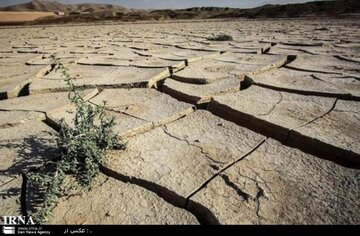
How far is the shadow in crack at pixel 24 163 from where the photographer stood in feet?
3.63

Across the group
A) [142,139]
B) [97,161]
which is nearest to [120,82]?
[142,139]

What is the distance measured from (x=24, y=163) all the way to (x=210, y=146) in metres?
0.81

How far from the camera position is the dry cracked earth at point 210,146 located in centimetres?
103

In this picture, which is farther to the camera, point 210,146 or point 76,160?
point 210,146

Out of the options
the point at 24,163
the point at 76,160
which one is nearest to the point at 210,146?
the point at 76,160

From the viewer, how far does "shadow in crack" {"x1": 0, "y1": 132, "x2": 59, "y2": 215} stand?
Result: 1106 mm

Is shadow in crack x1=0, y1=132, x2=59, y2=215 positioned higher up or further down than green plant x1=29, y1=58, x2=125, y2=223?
further down

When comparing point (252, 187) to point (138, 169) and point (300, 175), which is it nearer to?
point (300, 175)

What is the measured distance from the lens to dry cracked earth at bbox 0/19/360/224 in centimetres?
103

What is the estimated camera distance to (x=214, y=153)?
4.43ft

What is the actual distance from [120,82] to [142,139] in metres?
1.05

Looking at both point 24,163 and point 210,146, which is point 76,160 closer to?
point 24,163

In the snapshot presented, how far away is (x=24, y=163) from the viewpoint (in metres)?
1.32

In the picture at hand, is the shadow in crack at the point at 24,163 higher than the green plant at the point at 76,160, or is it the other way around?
the green plant at the point at 76,160
